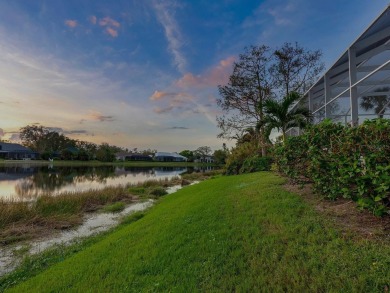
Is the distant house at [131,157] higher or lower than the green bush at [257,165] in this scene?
higher

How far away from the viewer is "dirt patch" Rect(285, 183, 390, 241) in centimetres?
331

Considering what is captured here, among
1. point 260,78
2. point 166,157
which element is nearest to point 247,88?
point 260,78

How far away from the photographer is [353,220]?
3.84 meters

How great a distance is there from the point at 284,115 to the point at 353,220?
918cm

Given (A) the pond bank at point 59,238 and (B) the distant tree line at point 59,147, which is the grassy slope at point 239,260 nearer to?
(A) the pond bank at point 59,238

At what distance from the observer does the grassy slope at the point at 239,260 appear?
8.89ft

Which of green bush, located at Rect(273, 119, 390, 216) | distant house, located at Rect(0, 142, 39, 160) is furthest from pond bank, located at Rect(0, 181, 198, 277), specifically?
distant house, located at Rect(0, 142, 39, 160)

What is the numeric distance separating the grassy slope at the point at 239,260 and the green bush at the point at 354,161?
25.9 inches

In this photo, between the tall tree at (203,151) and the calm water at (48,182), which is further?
the tall tree at (203,151)

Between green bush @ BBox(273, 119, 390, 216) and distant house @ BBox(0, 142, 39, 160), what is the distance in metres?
87.8

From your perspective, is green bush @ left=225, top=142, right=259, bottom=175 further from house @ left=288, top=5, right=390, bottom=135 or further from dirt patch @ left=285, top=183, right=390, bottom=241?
dirt patch @ left=285, top=183, right=390, bottom=241

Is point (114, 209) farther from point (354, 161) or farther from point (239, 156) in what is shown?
point (239, 156)

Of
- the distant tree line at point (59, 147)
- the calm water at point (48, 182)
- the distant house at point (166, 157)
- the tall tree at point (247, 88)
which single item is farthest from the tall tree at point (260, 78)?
the distant house at point (166, 157)

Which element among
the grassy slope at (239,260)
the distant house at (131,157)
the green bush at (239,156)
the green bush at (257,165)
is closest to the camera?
the grassy slope at (239,260)
